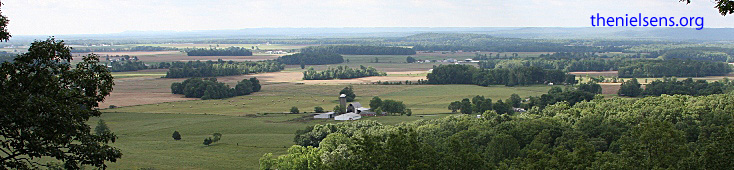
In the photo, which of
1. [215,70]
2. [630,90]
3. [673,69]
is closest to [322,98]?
[630,90]

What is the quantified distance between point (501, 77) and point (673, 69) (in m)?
45.7

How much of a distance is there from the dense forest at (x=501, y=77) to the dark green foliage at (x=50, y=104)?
128m

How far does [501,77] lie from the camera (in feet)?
483

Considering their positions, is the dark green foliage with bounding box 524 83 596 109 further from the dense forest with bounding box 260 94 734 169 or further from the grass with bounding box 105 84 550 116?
the dense forest with bounding box 260 94 734 169

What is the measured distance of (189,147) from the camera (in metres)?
68.5

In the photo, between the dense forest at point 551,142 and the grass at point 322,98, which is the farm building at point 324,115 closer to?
the grass at point 322,98

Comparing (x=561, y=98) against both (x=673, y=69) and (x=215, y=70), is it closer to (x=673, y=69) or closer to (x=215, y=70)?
(x=673, y=69)

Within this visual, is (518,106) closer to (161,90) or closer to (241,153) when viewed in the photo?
(241,153)

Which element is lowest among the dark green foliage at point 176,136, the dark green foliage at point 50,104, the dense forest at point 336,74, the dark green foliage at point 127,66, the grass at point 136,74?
the dark green foliage at point 176,136

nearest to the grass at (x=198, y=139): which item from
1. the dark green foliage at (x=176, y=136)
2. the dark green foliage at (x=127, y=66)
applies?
the dark green foliage at (x=176, y=136)

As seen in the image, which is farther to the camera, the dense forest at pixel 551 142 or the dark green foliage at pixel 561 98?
the dark green foliage at pixel 561 98

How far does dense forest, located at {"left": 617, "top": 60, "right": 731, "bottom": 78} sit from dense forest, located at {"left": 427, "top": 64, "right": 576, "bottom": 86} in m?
23.5

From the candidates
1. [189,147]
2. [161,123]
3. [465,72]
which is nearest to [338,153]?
[189,147]

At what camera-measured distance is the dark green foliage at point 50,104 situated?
16.2 metres
